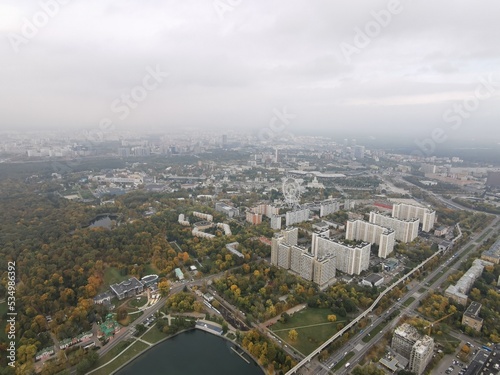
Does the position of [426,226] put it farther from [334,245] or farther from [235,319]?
[235,319]

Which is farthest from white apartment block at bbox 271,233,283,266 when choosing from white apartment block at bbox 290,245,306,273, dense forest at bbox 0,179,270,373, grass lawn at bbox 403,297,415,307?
grass lawn at bbox 403,297,415,307

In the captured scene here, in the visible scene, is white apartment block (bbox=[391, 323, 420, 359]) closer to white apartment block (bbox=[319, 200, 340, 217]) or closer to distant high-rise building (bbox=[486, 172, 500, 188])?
white apartment block (bbox=[319, 200, 340, 217])

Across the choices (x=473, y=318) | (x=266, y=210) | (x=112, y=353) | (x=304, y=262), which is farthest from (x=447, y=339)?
(x=266, y=210)

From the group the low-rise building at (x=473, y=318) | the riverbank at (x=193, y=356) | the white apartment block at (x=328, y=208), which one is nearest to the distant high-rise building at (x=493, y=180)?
the white apartment block at (x=328, y=208)

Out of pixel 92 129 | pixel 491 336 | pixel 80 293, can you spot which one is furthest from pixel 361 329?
pixel 92 129

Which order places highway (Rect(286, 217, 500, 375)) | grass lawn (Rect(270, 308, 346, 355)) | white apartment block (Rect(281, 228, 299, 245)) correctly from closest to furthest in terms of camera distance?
highway (Rect(286, 217, 500, 375)) < grass lawn (Rect(270, 308, 346, 355)) < white apartment block (Rect(281, 228, 299, 245))

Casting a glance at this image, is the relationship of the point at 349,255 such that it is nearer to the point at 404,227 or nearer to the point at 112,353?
the point at 404,227
